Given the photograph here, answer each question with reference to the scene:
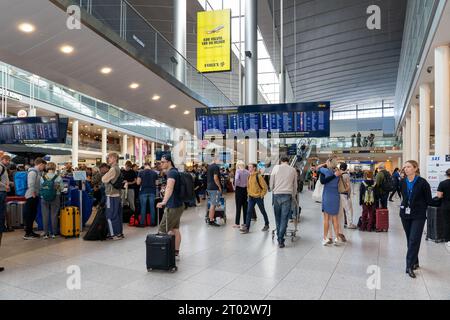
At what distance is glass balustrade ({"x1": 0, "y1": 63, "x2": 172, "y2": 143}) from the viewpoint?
18234 millimetres

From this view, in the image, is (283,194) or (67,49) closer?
(283,194)

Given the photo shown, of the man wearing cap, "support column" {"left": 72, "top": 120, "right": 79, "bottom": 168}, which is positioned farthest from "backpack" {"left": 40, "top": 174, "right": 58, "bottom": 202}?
"support column" {"left": 72, "top": 120, "right": 79, "bottom": 168}

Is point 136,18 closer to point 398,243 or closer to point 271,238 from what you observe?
point 271,238

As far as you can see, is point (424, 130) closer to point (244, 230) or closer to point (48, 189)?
point (244, 230)

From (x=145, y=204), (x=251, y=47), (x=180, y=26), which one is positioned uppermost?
(x=180, y=26)

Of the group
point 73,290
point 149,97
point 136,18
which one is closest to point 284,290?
point 73,290

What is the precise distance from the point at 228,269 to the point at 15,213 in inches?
253

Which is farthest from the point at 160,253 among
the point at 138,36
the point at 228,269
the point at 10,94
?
the point at 10,94

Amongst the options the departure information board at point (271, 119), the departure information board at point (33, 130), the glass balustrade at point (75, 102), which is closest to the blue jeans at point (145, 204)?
the departure information board at point (271, 119)

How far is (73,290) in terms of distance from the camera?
4.08 meters

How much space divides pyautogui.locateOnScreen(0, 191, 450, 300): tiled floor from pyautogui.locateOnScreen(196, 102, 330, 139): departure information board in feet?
12.1

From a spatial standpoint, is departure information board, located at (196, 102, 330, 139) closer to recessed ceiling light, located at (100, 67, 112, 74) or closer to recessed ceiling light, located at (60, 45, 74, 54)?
recessed ceiling light, located at (100, 67, 112, 74)

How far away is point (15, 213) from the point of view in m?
8.37

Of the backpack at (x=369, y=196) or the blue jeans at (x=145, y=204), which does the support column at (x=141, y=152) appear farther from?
the backpack at (x=369, y=196)
